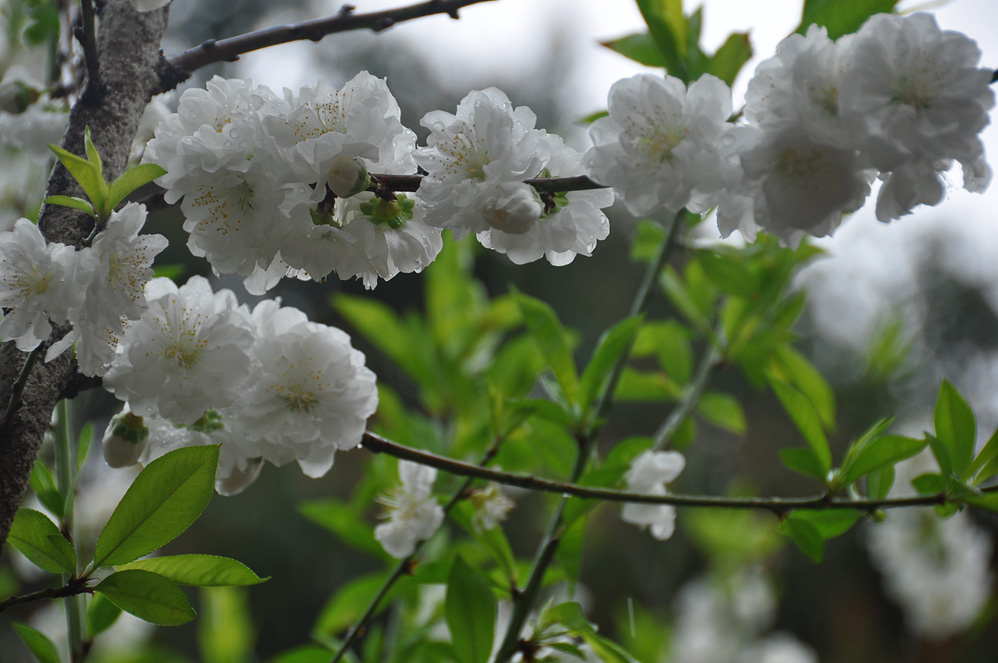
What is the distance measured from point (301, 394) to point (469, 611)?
207mm

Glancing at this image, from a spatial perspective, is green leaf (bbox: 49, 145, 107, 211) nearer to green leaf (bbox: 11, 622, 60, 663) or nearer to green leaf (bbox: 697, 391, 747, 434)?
green leaf (bbox: 11, 622, 60, 663)

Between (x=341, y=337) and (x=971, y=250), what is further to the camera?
(x=971, y=250)

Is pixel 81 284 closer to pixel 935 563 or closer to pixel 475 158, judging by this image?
pixel 475 158

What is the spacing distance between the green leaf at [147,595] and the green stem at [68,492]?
0.14 m

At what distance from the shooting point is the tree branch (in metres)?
0.39

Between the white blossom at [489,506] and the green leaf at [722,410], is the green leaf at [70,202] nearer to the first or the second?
the white blossom at [489,506]

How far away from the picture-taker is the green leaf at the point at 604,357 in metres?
0.56

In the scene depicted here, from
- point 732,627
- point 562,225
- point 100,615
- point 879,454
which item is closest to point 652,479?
point 879,454

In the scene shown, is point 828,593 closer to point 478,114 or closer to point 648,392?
point 648,392

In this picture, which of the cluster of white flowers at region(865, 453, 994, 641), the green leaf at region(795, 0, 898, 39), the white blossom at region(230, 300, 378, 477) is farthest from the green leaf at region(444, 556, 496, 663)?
the cluster of white flowers at region(865, 453, 994, 641)

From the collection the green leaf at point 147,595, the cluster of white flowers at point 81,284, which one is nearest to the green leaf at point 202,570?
the green leaf at point 147,595

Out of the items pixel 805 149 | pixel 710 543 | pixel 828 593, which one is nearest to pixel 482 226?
pixel 805 149

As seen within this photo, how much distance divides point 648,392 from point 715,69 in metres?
0.36

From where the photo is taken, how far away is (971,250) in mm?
2697
